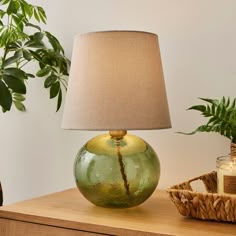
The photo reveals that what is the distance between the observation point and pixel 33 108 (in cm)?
180

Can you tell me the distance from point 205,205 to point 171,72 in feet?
1.85

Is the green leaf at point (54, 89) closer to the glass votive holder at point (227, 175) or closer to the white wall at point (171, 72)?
the white wall at point (171, 72)

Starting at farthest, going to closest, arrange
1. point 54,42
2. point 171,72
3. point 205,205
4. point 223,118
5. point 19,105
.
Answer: point 19,105 < point 54,42 < point 171,72 < point 223,118 < point 205,205

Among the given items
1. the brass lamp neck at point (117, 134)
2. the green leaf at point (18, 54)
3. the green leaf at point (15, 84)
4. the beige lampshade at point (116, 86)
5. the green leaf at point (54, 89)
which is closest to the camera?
the beige lampshade at point (116, 86)

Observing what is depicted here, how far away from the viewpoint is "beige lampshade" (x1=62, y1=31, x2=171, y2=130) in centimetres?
109

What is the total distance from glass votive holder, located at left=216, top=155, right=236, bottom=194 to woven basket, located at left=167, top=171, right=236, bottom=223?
A: 0.22 feet

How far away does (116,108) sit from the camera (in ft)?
3.59

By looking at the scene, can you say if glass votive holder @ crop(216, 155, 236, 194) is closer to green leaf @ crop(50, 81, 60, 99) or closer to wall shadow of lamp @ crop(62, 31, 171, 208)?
wall shadow of lamp @ crop(62, 31, 171, 208)

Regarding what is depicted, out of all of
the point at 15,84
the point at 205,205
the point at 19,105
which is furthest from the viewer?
the point at 19,105

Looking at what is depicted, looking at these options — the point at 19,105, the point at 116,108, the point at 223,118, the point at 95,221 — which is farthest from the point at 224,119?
the point at 19,105

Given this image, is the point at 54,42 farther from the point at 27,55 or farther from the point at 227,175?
the point at 227,175

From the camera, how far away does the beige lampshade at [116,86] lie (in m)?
1.09

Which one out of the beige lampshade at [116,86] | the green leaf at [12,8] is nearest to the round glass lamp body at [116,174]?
the beige lampshade at [116,86]

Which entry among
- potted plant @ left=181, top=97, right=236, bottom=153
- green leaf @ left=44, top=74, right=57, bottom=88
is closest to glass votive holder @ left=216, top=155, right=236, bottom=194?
potted plant @ left=181, top=97, right=236, bottom=153
